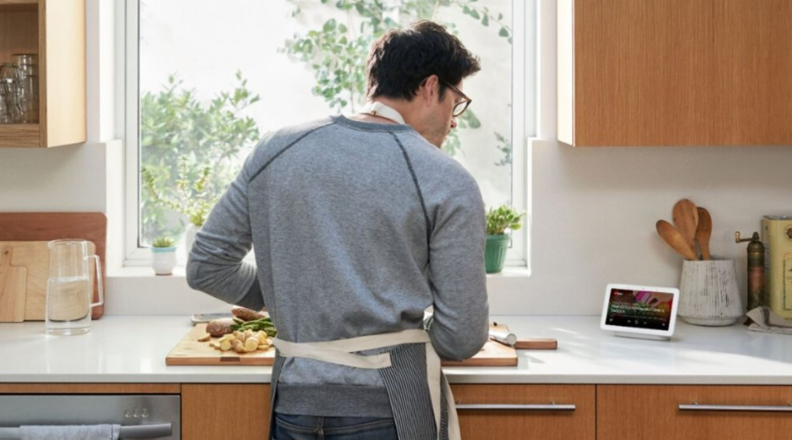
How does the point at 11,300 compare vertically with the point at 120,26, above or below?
below

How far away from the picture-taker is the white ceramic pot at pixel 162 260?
10.6 feet

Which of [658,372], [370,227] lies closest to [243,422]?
[370,227]

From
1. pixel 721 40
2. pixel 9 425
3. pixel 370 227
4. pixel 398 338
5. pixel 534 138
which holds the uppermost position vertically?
pixel 721 40

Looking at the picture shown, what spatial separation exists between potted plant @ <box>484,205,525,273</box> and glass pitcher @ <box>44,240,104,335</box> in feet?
3.75

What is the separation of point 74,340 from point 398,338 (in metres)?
1.10

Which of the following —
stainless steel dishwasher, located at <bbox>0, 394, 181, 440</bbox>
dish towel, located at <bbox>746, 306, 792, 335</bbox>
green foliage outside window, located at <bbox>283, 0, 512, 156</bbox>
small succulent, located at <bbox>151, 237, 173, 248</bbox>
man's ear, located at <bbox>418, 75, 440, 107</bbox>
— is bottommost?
stainless steel dishwasher, located at <bbox>0, 394, 181, 440</bbox>

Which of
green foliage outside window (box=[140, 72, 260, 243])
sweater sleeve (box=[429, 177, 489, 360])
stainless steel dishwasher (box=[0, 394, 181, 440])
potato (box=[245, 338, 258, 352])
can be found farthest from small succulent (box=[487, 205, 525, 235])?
stainless steel dishwasher (box=[0, 394, 181, 440])

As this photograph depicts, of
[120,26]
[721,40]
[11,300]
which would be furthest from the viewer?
[120,26]

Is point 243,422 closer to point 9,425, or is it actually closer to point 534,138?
point 9,425

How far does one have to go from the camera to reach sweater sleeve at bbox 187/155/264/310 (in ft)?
7.38

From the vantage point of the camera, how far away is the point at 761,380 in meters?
2.46

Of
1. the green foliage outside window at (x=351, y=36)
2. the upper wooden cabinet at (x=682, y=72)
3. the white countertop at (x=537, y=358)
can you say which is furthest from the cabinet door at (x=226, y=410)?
the green foliage outside window at (x=351, y=36)

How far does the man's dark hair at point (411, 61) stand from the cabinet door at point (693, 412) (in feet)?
2.71

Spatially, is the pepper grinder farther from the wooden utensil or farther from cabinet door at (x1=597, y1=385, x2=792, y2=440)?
the wooden utensil
